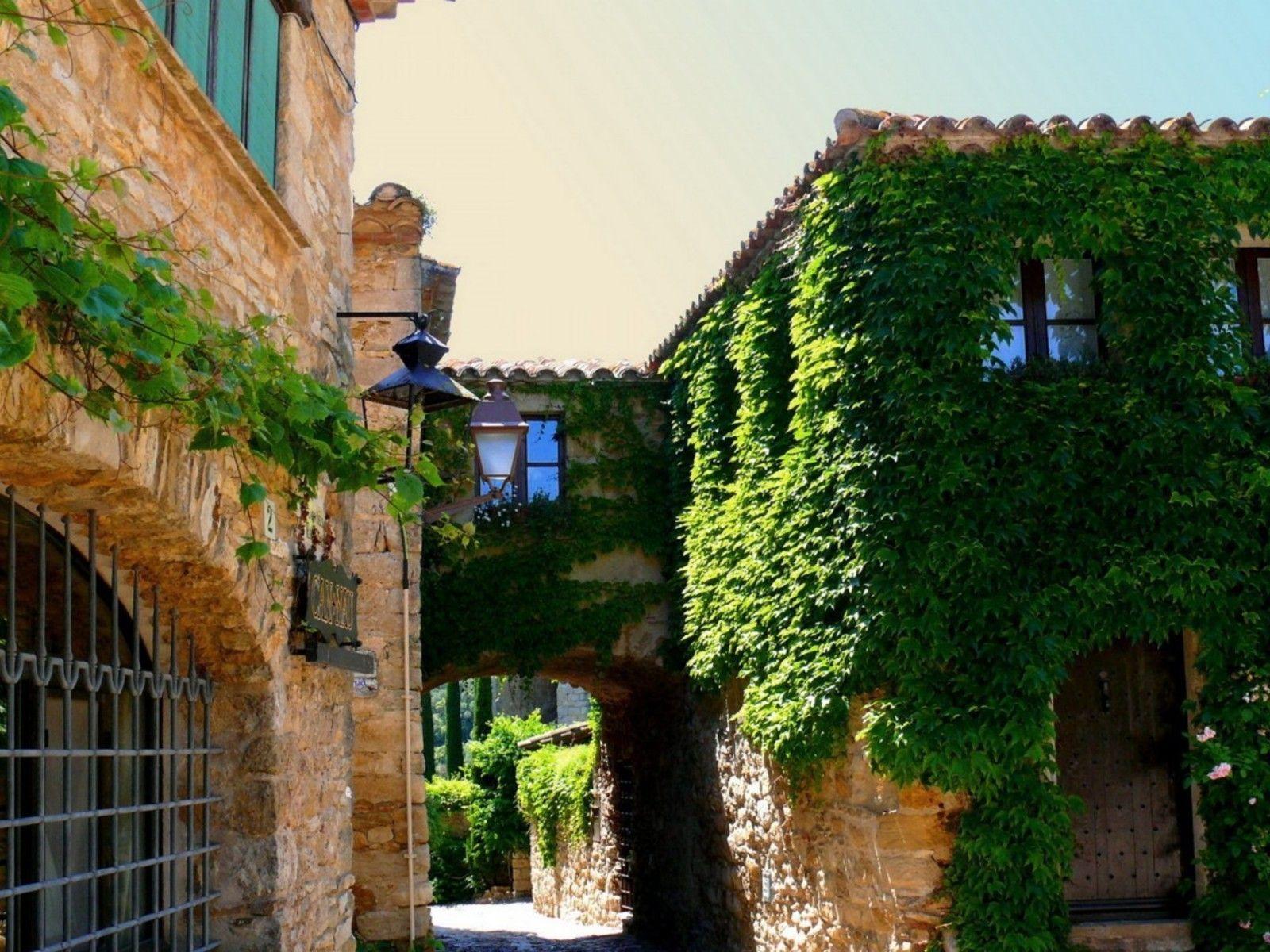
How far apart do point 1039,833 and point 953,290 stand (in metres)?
3.11

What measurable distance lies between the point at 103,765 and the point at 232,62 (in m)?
2.25

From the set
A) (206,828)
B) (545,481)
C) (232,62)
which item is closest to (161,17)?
(232,62)

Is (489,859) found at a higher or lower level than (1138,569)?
lower

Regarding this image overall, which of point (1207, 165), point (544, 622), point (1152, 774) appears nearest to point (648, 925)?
point (544, 622)

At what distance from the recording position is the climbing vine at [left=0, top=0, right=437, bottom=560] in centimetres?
276

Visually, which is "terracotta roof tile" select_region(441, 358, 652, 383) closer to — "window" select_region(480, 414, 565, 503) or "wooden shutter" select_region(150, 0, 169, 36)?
"window" select_region(480, 414, 565, 503)

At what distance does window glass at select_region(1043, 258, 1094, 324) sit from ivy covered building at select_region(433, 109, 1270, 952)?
0.02 m

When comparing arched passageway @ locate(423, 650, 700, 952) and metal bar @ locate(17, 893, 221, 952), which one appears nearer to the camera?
metal bar @ locate(17, 893, 221, 952)

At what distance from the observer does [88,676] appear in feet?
12.2

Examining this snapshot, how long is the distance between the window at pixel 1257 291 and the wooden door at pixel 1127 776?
1.98m

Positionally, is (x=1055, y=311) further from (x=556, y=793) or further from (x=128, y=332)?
(x=556, y=793)

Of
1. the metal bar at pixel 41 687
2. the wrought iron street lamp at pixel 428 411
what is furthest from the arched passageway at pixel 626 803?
the metal bar at pixel 41 687

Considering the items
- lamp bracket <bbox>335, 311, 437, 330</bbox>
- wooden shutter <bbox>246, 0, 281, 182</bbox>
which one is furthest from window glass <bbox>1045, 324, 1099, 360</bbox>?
wooden shutter <bbox>246, 0, 281, 182</bbox>

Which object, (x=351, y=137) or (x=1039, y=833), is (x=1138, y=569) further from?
(x=351, y=137)
